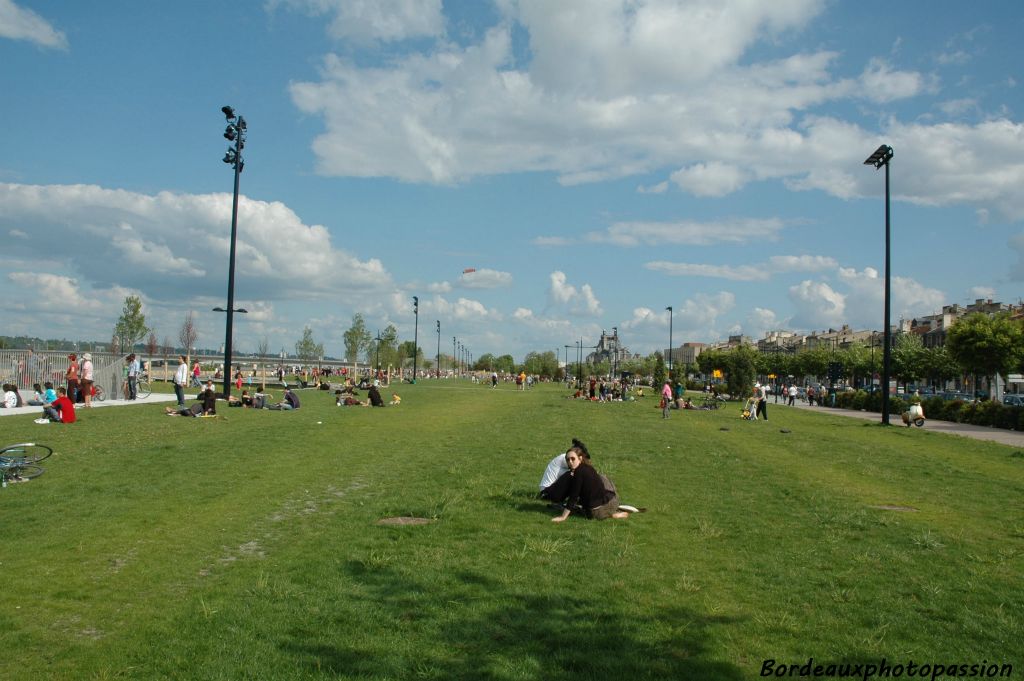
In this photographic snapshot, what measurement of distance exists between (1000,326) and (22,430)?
40896mm

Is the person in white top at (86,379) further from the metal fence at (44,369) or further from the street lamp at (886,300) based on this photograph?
the street lamp at (886,300)

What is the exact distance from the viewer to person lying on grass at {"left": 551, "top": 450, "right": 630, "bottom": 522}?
10.5 m

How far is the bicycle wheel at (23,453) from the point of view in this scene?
12.2 m

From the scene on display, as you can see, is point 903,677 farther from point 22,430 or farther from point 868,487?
point 22,430

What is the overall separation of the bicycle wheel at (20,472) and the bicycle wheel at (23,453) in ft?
0.40

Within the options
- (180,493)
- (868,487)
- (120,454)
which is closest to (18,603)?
(180,493)

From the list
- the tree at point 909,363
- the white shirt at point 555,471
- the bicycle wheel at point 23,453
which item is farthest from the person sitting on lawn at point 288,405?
the tree at point 909,363

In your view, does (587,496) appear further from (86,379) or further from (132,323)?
(132,323)

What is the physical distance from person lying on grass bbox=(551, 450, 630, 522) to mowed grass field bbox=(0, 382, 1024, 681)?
1.04 ft

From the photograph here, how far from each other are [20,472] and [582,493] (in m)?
8.57

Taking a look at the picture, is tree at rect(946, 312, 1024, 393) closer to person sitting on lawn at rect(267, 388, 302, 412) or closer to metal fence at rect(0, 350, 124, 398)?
person sitting on lawn at rect(267, 388, 302, 412)

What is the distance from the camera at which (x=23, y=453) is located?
12969 mm

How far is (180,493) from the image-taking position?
448 inches

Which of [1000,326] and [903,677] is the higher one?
[1000,326]
